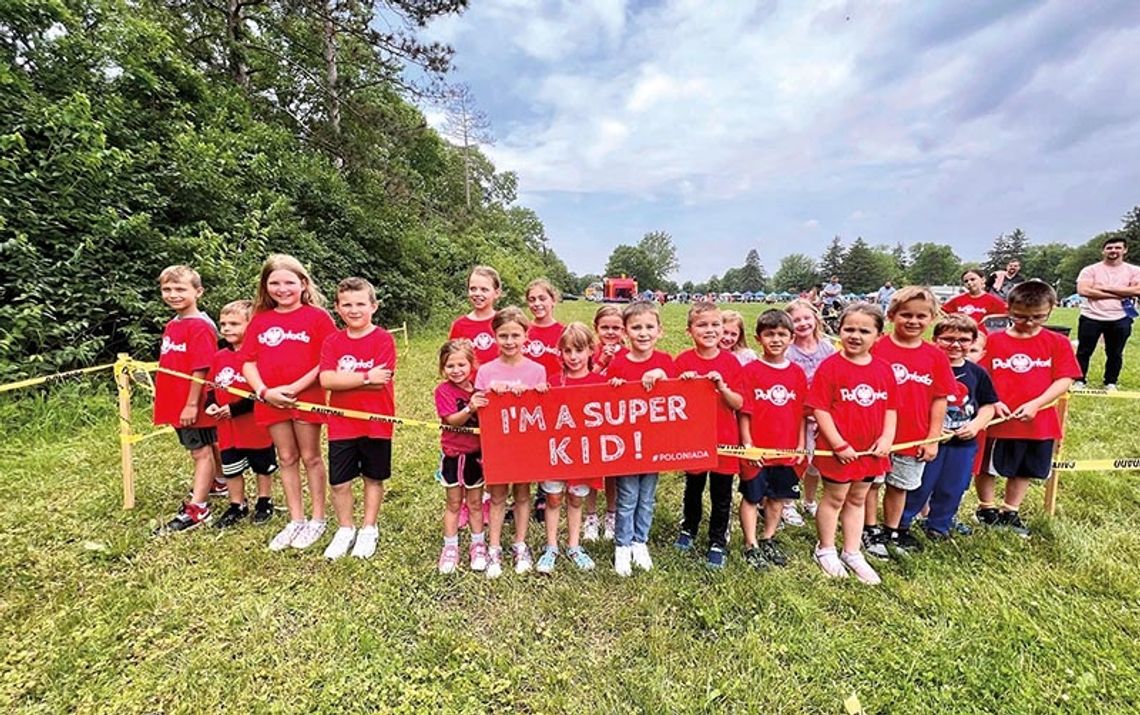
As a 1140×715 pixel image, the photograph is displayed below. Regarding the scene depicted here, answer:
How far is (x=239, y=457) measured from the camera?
4.22 meters

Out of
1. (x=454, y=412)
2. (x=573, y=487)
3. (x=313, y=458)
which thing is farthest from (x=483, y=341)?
(x=313, y=458)

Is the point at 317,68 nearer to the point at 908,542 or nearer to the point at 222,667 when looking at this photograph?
the point at 222,667

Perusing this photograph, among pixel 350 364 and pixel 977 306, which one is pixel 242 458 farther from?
Answer: pixel 977 306

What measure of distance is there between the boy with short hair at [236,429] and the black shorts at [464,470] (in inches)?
64.8

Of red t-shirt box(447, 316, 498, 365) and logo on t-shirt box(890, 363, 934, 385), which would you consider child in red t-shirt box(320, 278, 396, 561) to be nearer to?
red t-shirt box(447, 316, 498, 365)

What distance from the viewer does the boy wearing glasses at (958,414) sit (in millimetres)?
3727

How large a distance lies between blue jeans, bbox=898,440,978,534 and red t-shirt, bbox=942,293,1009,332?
3251mm

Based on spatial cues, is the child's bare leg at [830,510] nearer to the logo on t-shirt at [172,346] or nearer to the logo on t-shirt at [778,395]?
the logo on t-shirt at [778,395]

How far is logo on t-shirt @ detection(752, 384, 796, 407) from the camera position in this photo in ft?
11.5

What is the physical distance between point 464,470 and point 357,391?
0.96 metres

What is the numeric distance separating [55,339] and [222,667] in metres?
6.55

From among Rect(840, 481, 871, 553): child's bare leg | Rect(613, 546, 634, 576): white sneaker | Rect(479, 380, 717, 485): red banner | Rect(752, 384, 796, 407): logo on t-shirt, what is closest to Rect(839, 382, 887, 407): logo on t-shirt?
Rect(752, 384, 796, 407): logo on t-shirt

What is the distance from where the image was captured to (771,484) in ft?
11.9

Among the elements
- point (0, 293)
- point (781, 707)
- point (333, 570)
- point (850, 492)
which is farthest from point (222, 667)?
point (0, 293)
